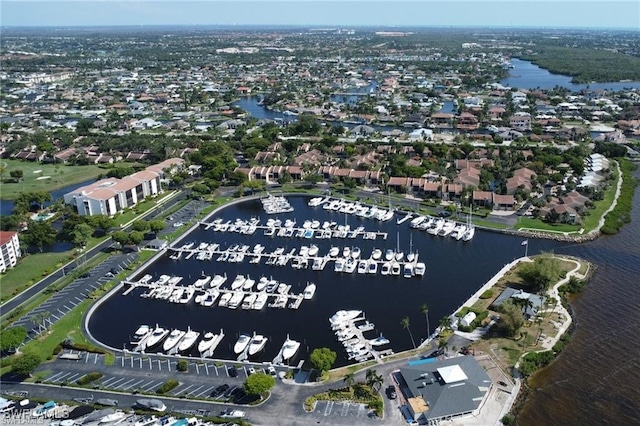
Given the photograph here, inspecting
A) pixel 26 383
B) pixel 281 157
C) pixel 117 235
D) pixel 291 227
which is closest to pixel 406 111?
pixel 281 157

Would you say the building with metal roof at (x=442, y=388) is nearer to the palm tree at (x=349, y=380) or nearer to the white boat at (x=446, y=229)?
the palm tree at (x=349, y=380)

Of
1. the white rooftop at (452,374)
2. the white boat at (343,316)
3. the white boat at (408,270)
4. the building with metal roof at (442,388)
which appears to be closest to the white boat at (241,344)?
the white boat at (343,316)

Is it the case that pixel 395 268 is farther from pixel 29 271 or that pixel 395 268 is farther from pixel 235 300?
pixel 29 271

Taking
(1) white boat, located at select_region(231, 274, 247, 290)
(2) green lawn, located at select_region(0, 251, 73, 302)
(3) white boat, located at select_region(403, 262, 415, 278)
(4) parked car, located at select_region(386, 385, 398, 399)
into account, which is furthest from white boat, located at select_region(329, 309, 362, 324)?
(2) green lawn, located at select_region(0, 251, 73, 302)

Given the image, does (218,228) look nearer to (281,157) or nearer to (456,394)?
(281,157)

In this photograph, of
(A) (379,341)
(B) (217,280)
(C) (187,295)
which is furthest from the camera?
(B) (217,280)

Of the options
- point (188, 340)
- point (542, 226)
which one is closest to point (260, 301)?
point (188, 340)
